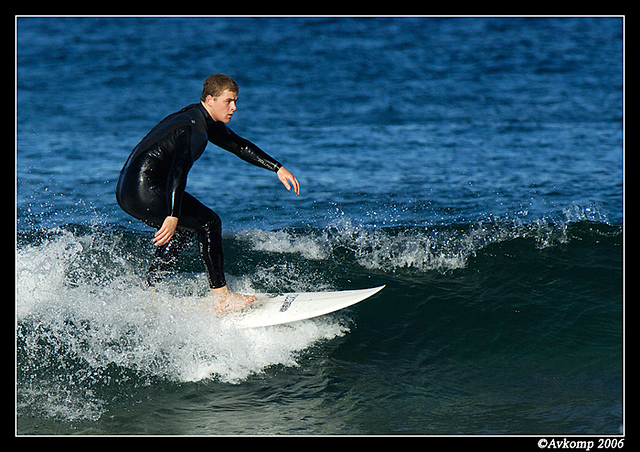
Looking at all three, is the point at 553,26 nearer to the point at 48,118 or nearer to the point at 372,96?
the point at 372,96

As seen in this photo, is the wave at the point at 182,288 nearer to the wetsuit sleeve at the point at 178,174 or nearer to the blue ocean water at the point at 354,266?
the blue ocean water at the point at 354,266

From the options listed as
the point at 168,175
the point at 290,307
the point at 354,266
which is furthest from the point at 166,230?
the point at 354,266

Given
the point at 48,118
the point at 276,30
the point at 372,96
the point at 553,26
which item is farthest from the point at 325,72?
the point at 553,26

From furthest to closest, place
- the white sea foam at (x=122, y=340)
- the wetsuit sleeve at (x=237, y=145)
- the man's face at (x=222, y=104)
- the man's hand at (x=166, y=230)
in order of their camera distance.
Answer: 1. the wetsuit sleeve at (x=237, y=145)
2. the man's face at (x=222, y=104)
3. the white sea foam at (x=122, y=340)
4. the man's hand at (x=166, y=230)

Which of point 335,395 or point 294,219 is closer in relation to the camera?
point 335,395

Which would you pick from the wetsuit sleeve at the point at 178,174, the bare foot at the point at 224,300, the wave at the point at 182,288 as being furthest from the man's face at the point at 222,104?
the wave at the point at 182,288

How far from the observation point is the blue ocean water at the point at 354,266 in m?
5.09

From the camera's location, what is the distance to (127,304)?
5750 mm

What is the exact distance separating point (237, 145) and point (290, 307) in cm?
159

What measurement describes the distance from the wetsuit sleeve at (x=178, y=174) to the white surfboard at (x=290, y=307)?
3.95 ft

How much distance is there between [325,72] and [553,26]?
1023cm

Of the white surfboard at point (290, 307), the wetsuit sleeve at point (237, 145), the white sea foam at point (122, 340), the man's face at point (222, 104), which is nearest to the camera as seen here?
the white sea foam at point (122, 340)

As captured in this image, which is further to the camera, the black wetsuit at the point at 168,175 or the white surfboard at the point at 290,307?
the white surfboard at the point at 290,307

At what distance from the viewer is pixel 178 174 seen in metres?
5.10
